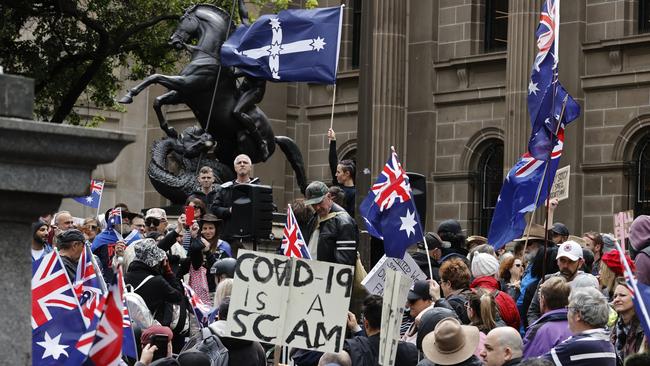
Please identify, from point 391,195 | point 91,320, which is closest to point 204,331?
point 91,320

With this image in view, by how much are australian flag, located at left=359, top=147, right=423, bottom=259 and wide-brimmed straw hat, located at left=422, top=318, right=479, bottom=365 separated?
15.6ft

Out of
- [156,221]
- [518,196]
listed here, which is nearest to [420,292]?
[518,196]

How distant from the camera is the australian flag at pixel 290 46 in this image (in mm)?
17422

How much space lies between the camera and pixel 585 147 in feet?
98.7

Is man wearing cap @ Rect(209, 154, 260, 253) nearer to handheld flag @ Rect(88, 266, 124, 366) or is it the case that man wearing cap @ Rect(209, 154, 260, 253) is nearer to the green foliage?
handheld flag @ Rect(88, 266, 124, 366)

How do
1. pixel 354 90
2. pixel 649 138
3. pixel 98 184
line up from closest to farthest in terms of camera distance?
pixel 98 184
pixel 649 138
pixel 354 90

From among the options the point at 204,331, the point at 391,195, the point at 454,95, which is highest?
the point at 454,95

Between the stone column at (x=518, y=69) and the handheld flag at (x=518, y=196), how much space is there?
14607 mm

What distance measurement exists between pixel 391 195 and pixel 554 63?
2.17 m

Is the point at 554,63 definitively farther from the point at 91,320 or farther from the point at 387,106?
the point at 387,106

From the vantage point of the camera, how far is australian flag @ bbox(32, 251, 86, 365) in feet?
26.2

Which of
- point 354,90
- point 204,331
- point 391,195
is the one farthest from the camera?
point 354,90

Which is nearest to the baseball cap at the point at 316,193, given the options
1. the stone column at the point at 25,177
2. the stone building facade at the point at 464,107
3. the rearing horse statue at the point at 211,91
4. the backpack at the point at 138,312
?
the backpack at the point at 138,312

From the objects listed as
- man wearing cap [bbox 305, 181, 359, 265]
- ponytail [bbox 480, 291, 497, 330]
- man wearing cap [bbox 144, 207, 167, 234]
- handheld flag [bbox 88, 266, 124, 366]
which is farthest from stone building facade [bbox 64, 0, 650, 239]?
handheld flag [bbox 88, 266, 124, 366]
